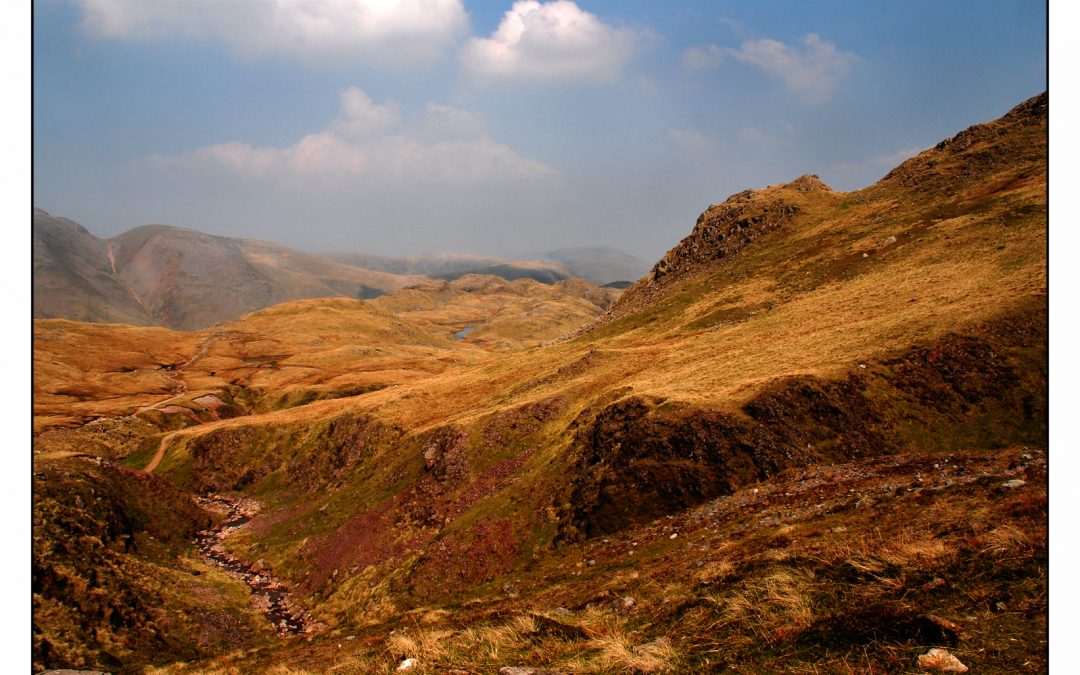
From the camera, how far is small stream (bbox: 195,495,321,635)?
36209 mm

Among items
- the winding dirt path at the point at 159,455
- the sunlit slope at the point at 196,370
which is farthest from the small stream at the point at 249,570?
the sunlit slope at the point at 196,370

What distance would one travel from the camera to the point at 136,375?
128500 mm

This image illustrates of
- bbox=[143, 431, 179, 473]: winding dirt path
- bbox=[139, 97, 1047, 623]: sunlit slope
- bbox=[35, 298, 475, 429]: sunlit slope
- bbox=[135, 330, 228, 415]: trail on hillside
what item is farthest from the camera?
bbox=[35, 298, 475, 429]: sunlit slope

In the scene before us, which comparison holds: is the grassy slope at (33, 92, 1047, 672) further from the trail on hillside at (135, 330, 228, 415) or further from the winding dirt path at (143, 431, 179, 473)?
the trail on hillside at (135, 330, 228, 415)

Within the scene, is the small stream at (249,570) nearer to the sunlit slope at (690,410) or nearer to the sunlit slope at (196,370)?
the sunlit slope at (690,410)

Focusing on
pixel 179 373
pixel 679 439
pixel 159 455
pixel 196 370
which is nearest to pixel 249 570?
pixel 679 439

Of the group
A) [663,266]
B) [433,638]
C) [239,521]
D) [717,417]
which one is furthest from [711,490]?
[663,266]

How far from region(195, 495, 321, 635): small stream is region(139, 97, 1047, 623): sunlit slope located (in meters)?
1.55

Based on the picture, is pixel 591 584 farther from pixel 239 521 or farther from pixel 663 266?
pixel 663 266

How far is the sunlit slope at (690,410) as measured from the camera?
31.0 m

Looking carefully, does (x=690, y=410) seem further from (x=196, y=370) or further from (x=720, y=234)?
(x=196, y=370)

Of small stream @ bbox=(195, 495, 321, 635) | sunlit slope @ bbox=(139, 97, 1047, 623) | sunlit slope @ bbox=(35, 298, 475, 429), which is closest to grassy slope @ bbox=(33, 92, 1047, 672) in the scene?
sunlit slope @ bbox=(139, 97, 1047, 623)

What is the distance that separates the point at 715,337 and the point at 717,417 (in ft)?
103

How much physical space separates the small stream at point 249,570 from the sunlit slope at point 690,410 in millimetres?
1552
